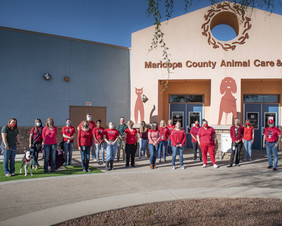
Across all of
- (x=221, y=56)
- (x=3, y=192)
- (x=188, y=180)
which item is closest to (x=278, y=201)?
(x=188, y=180)

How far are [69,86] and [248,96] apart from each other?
1031cm

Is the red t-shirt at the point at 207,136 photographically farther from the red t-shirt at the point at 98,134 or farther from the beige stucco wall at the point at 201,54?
the red t-shirt at the point at 98,134

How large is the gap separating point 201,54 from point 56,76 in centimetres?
791

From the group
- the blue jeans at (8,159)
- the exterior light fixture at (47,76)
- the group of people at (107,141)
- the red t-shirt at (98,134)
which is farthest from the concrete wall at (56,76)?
the blue jeans at (8,159)

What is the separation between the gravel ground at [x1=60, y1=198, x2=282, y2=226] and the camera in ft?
15.2

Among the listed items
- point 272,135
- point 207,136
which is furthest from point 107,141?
point 272,135

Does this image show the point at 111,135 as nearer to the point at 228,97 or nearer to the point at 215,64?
the point at 228,97

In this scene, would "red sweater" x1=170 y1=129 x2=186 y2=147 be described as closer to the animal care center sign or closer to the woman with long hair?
the animal care center sign

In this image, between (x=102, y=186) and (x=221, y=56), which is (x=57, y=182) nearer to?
(x=102, y=186)

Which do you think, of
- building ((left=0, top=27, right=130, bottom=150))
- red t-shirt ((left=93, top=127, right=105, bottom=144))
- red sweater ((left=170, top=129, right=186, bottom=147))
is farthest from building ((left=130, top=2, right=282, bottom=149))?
red sweater ((left=170, top=129, right=186, bottom=147))

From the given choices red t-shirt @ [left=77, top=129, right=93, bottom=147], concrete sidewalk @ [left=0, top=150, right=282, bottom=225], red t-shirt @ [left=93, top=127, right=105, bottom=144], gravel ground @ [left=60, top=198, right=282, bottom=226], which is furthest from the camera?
red t-shirt @ [left=93, top=127, right=105, bottom=144]

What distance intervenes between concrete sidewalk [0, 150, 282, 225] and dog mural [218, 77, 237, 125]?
364 cm

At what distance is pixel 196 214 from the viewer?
4969 millimetres

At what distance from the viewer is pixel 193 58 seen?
1345 cm
